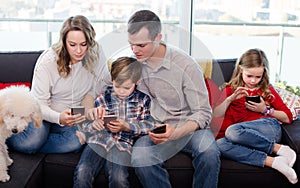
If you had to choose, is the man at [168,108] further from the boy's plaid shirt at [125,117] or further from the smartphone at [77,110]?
the smartphone at [77,110]

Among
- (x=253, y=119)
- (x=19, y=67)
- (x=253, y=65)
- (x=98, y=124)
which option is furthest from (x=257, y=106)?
(x=19, y=67)

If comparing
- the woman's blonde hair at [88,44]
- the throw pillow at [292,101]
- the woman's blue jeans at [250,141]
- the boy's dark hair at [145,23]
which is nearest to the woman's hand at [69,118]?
the woman's blonde hair at [88,44]

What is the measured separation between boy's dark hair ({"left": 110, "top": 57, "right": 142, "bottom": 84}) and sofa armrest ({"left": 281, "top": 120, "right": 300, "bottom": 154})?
0.86 metres

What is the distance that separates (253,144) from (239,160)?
0.40 ft

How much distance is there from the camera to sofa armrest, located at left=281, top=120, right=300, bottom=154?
7.31 feet

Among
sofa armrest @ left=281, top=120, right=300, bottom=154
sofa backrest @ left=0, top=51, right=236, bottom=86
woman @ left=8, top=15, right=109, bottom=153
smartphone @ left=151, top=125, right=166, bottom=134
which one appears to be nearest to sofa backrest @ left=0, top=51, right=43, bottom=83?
sofa backrest @ left=0, top=51, right=236, bottom=86

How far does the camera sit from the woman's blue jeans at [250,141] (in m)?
2.18

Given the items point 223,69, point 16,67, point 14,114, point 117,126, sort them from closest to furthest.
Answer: point 14,114 < point 117,126 < point 16,67 < point 223,69

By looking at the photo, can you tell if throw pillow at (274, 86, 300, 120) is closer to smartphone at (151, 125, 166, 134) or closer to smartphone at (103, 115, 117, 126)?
smartphone at (151, 125, 166, 134)

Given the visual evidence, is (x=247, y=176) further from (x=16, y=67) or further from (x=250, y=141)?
(x=16, y=67)

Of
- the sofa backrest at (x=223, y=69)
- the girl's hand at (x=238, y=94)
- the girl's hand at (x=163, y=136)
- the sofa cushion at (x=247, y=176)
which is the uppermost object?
the sofa backrest at (x=223, y=69)

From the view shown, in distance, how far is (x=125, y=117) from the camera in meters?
2.08

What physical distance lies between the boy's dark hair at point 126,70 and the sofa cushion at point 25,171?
54 centimetres

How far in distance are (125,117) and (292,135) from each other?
88 cm
